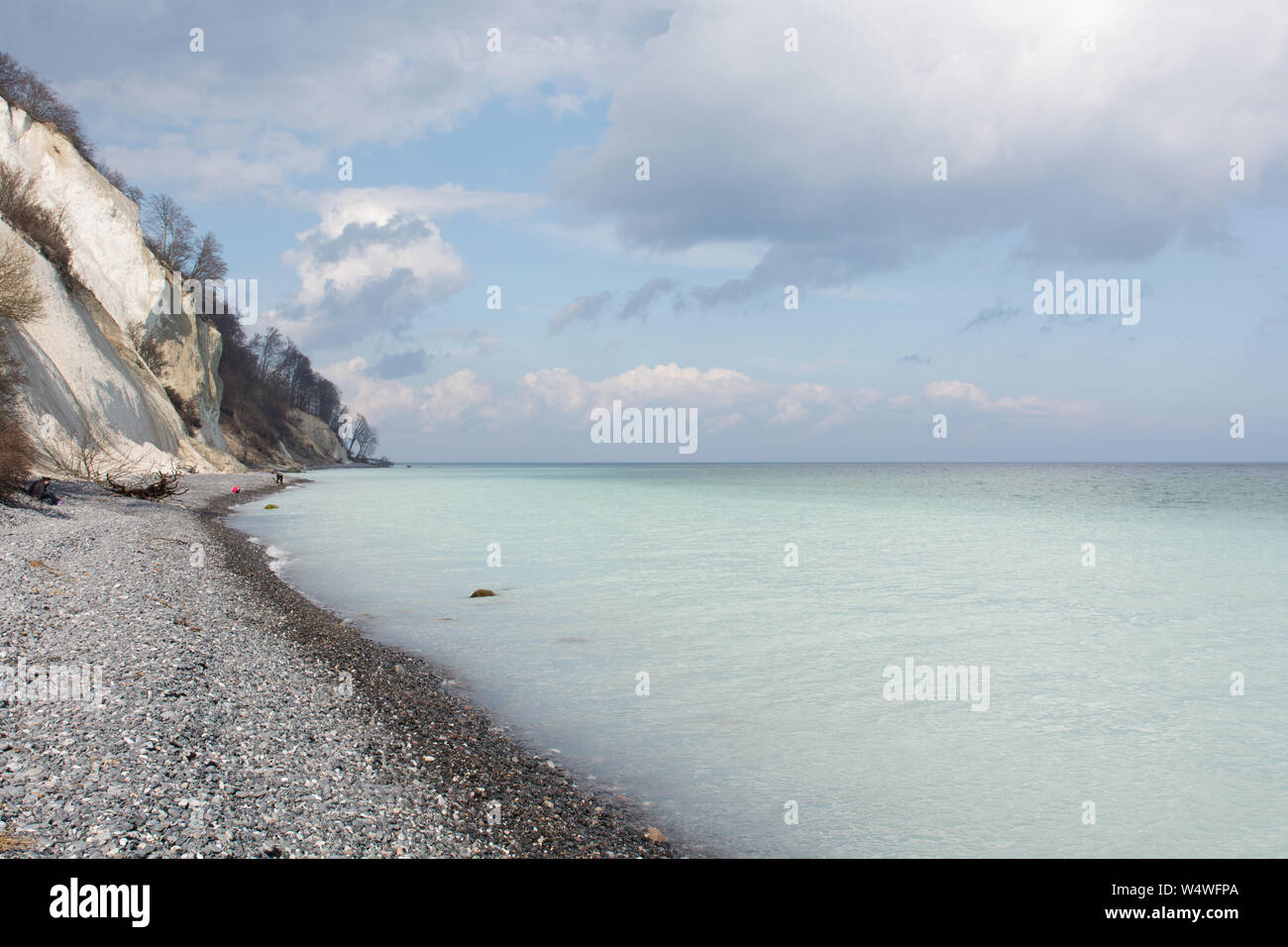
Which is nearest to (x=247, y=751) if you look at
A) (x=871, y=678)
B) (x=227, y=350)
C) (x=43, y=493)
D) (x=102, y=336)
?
(x=871, y=678)

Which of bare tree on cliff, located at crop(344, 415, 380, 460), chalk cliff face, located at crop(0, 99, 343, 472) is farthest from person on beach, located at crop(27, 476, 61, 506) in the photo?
bare tree on cliff, located at crop(344, 415, 380, 460)

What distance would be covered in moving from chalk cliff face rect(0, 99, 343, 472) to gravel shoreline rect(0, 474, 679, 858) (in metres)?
20.6

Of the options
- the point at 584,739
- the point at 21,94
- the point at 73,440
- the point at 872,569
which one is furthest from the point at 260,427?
the point at 584,739

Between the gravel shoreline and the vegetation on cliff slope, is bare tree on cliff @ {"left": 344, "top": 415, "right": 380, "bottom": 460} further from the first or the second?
the gravel shoreline

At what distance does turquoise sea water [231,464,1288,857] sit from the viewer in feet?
20.1

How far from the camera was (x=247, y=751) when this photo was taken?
5613mm

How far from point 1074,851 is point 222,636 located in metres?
9.07

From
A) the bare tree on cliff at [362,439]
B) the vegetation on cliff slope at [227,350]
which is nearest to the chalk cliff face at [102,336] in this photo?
the vegetation on cliff slope at [227,350]

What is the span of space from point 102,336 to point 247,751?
36.1 m

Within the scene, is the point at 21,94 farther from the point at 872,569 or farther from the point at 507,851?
the point at 507,851

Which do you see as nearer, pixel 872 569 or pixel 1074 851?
pixel 1074 851

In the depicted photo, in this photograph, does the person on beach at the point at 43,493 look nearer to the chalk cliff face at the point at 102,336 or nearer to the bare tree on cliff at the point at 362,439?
the chalk cliff face at the point at 102,336
